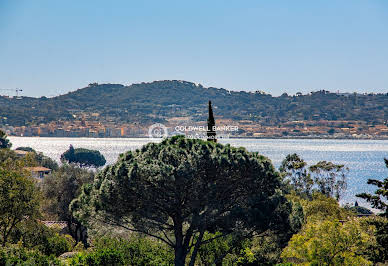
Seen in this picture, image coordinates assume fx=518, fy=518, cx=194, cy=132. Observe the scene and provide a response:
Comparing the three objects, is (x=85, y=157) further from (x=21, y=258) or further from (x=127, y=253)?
(x=21, y=258)

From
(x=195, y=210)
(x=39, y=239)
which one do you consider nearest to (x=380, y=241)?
(x=195, y=210)

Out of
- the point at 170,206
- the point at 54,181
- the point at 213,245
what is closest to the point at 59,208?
the point at 54,181

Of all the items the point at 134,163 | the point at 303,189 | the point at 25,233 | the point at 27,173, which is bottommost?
the point at 303,189

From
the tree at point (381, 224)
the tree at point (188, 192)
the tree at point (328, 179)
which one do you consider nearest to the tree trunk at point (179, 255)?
the tree at point (188, 192)

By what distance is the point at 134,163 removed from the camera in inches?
635

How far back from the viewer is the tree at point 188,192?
16.0 meters

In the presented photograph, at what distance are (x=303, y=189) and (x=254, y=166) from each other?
132ft

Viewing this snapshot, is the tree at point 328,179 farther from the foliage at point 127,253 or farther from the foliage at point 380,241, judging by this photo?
the foliage at point 380,241

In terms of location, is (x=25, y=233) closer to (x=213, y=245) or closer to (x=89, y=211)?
(x=89, y=211)

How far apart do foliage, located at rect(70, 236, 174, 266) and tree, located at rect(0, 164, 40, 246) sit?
3521 mm

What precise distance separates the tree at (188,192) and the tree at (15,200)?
4.53 meters

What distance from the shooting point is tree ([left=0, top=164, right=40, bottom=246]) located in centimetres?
2048

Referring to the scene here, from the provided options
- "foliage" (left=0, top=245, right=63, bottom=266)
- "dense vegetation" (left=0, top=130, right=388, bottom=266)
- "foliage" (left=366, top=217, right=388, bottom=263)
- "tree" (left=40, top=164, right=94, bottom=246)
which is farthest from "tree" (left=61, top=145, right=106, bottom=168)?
"foliage" (left=366, top=217, right=388, bottom=263)

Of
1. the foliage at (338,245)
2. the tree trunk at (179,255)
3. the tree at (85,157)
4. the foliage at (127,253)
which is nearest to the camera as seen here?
the foliage at (127,253)
